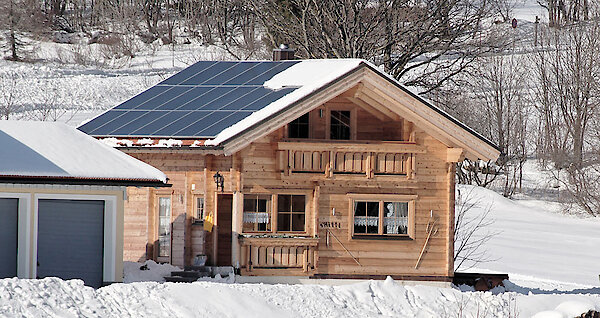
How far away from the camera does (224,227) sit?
2820 cm

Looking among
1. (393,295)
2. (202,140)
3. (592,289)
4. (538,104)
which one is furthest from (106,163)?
(538,104)

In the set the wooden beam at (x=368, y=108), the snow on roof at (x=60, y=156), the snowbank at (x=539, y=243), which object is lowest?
the snowbank at (x=539, y=243)

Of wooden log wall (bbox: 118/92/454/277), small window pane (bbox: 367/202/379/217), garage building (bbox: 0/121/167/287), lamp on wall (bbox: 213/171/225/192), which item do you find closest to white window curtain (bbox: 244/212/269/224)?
wooden log wall (bbox: 118/92/454/277)

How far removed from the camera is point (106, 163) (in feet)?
79.7

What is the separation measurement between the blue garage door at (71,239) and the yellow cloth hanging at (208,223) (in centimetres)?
349

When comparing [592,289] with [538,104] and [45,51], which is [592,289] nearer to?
[538,104]

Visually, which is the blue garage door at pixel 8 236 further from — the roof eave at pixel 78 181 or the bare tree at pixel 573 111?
the bare tree at pixel 573 111

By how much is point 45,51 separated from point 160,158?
147 feet

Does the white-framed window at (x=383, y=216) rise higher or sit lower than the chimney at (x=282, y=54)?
lower

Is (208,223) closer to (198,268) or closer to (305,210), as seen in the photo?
(198,268)

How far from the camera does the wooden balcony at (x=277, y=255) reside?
88.7ft

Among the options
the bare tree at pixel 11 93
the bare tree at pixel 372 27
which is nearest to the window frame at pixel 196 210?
the bare tree at pixel 372 27

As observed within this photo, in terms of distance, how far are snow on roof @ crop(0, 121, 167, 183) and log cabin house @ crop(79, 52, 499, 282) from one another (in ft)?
6.74

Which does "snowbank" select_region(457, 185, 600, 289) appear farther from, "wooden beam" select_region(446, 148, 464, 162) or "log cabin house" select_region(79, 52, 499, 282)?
"log cabin house" select_region(79, 52, 499, 282)
